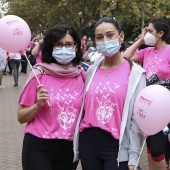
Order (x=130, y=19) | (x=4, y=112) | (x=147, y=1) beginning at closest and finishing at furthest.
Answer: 1. (x=4, y=112)
2. (x=147, y=1)
3. (x=130, y=19)

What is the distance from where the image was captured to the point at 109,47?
9.56ft

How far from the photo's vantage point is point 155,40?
4316 millimetres

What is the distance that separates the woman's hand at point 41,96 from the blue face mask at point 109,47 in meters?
0.54

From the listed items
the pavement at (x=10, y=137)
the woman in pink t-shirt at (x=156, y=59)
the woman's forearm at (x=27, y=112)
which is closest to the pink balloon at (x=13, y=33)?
the woman's forearm at (x=27, y=112)

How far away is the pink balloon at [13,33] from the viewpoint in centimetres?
329

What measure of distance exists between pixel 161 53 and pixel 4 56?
9305 millimetres

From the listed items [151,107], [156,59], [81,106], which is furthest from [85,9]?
[151,107]

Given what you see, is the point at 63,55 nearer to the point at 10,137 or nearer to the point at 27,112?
the point at 27,112

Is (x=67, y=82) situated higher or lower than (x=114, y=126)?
higher

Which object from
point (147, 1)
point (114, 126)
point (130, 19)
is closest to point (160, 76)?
point (114, 126)

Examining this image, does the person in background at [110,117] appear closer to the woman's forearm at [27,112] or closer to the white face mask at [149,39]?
the woman's forearm at [27,112]

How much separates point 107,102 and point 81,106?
28cm

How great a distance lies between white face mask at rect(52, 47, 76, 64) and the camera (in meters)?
3.05

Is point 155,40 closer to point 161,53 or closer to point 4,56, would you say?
point 161,53
